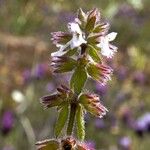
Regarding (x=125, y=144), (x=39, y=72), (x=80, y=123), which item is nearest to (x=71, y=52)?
(x=80, y=123)

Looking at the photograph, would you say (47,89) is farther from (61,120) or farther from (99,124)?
(61,120)

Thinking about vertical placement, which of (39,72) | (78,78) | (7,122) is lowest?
(78,78)

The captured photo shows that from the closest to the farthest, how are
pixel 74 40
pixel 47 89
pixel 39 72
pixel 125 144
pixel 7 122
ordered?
pixel 74 40 → pixel 7 122 → pixel 125 144 → pixel 39 72 → pixel 47 89

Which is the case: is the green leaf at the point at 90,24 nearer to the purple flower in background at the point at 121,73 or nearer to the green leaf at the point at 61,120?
the green leaf at the point at 61,120

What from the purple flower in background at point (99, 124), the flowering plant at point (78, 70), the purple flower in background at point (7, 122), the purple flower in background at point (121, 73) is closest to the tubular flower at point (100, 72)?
→ the flowering plant at point (78, 70)

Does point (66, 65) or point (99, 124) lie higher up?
point (99, 124)

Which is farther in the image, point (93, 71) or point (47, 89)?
point (47, 89)

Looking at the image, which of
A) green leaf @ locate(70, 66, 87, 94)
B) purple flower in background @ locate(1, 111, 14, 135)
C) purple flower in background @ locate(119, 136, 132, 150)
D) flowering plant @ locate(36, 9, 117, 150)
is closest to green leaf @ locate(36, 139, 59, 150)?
flowering plant @ locate(36, 9, 117, 150)

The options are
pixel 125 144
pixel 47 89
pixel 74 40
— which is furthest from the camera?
pixel 47 89

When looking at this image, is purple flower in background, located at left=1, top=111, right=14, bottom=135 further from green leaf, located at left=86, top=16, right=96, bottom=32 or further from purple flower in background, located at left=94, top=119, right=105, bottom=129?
Answer: green leaf, located at left=86, top=16, right=96, bottom=32
